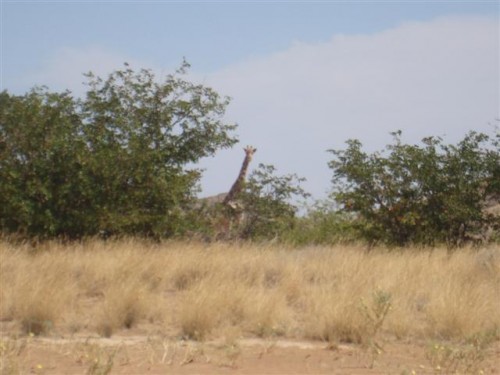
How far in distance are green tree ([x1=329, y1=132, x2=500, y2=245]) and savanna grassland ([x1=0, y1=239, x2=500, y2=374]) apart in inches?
198

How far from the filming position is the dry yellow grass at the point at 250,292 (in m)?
10.1

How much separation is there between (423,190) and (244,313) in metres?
10.6

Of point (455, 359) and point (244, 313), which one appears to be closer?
point (455, 359)

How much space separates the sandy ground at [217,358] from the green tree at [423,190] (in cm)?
1029

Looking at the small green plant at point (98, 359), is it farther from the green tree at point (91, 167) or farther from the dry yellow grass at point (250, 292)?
the green tree at point (91, 167)

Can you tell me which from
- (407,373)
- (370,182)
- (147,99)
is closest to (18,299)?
(407,373)

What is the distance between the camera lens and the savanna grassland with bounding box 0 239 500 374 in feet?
28.0

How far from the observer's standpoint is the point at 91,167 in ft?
55.9

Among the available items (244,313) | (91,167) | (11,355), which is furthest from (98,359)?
(91,167)

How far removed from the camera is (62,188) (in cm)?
1698

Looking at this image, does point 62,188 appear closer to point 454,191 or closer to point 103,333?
point 103,333

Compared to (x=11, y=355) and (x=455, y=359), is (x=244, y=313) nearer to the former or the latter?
(x=455, y=359)

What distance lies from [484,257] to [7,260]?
872cm

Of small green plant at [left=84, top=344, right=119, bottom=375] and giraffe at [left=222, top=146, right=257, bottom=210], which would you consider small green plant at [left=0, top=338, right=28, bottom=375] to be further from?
giraffe at [left=222, top=146, right=257, bottom=210]
